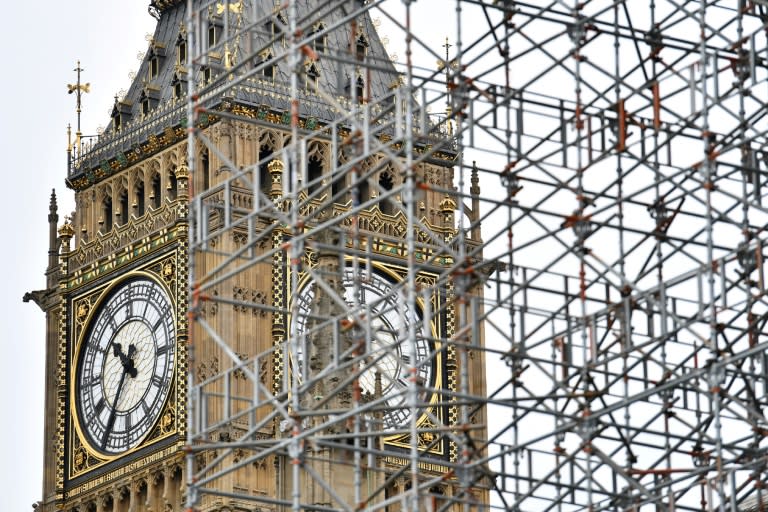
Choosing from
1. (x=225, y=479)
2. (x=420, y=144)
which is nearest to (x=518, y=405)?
(x=225, y=479)

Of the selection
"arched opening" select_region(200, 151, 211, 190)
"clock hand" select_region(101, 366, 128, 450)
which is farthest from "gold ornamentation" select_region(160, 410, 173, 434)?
"arched opening" select_region(200, 151, 211, 190)

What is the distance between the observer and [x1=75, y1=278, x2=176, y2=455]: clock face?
221 feet

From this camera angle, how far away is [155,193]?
226 ft

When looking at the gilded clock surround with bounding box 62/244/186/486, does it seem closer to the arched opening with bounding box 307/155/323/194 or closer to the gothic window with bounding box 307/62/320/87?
the arched opening with bounding box 307/155/323/194

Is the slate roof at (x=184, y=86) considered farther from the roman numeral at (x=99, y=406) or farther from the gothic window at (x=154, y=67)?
the roman numeral at (x=99, y=406)

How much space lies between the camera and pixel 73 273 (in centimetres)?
6994

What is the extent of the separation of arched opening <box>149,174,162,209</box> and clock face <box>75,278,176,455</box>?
1.53 m

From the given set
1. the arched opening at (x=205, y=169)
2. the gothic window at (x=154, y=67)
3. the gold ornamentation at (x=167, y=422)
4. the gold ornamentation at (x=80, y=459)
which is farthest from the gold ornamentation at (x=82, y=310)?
the gothic window at (x=154, y=67)

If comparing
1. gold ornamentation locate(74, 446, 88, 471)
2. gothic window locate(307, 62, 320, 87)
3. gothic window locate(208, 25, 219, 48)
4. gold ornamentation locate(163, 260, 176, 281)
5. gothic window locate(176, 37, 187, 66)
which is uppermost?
gothic window locate(176, 37, 187, 66)

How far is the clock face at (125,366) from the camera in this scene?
6738 cm

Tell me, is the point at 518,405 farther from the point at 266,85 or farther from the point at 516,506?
the point at 266,85

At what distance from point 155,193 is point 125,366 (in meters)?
3.29

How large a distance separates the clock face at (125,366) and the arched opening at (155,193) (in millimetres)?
1528

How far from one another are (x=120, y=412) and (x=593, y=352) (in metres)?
27.3
